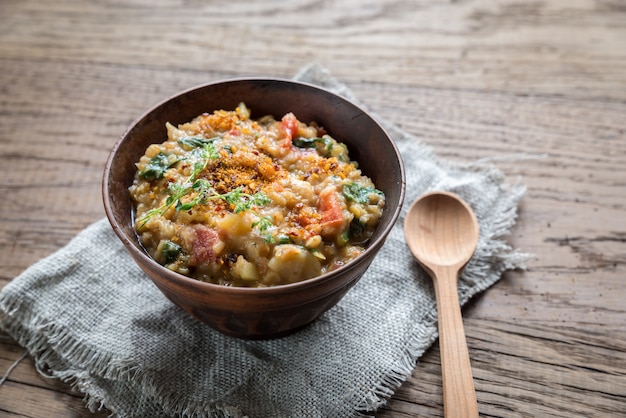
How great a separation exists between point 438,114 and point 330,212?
1.69 m

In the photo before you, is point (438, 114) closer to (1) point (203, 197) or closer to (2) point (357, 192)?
(2) point (357, 192)

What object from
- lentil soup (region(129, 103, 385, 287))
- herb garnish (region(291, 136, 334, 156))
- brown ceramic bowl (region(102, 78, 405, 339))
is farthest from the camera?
herb garnish (region(291, 136, 334, 156))

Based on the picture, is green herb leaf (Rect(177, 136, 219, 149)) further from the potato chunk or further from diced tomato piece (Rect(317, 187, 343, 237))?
the potato chunk

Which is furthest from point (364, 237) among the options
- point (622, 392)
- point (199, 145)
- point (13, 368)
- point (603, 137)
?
point (603, 137)

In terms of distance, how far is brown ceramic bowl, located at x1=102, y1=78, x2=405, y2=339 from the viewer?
2303 millimetres

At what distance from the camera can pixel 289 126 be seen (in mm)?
2914

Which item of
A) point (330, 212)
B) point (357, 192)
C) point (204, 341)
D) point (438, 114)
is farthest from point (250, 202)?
point (438, 114)

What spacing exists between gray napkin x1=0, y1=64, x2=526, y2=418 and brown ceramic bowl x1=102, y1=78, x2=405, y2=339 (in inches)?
8.2

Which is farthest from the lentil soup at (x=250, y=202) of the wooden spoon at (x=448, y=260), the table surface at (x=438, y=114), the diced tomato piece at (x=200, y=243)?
the table surface at (x=438, y=114)

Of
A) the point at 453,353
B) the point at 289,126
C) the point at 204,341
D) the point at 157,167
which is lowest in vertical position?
the point at 204,341

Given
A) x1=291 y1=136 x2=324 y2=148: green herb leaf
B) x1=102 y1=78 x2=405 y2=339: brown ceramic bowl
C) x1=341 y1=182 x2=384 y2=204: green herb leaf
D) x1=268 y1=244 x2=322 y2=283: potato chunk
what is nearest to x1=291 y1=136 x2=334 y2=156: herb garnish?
x1=291 y1=136 x2=324 y2=148: green herb leaf

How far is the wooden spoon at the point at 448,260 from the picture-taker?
2.57m

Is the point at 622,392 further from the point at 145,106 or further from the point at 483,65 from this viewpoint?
the point at 145,106

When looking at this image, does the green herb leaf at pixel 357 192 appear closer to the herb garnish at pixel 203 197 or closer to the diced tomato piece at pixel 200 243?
the herb garnish at pixel 203 197
